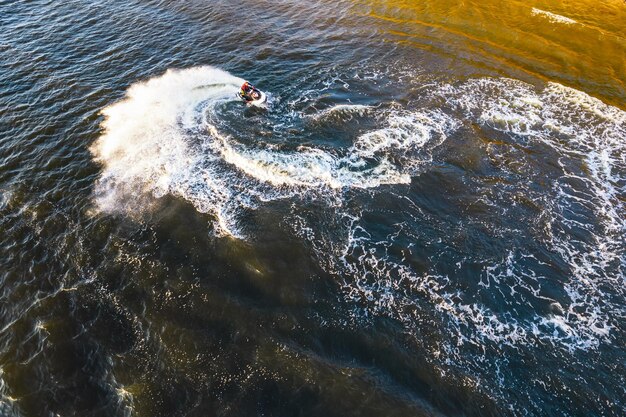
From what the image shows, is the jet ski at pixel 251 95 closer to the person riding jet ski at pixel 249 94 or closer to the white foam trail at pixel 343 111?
the person riding jet ski at pixel 249 94

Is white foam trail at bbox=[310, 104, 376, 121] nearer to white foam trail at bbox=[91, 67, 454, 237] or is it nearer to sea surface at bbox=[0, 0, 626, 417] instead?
sea surface at bbox=[0, 0, 626, 417]

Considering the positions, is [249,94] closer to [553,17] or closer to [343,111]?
[343,111]

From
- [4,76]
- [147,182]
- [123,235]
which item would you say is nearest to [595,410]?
[123,235]

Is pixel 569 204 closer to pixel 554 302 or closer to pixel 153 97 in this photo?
pixel 554 302

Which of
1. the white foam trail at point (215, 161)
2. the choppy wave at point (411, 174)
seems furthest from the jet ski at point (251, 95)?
the white foam trail at point (215, 161)

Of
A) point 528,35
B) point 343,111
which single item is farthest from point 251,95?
point 528,35

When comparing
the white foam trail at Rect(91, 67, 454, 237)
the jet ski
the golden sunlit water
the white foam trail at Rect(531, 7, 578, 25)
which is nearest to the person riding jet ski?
the jet ski
